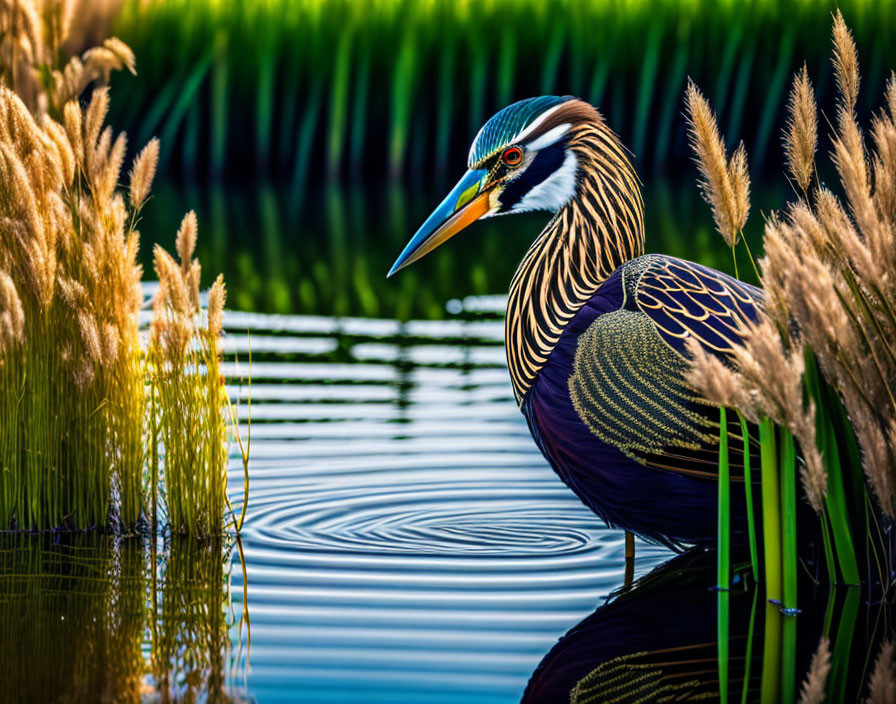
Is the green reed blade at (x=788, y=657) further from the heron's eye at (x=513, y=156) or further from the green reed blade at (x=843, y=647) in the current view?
the heron's eye at (x=513, y=156)

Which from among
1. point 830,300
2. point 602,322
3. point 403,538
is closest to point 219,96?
point 403,538

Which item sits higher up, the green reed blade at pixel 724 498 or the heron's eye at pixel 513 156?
the heron's eye at pixel 513 156

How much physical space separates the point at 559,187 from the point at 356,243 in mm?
6728

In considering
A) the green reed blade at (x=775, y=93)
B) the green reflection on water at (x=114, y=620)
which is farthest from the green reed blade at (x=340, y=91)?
the green reflection on water at (x=114, y=620)

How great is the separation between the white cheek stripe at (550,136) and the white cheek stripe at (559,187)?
59 millimetres

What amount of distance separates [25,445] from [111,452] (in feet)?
0.83

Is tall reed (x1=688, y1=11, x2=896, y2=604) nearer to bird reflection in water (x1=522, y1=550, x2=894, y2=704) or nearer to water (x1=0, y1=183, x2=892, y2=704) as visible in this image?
bird reflection in water (x1=522, y1=550, x2=894, y2=704)

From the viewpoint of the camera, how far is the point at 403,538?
444cm

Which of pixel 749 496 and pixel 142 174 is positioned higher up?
pixel 142 174

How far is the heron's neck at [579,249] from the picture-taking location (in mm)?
4426

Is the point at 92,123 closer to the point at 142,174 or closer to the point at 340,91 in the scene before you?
the point at 142,174

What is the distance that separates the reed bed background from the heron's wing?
9453 millimetres

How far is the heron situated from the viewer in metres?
4.08

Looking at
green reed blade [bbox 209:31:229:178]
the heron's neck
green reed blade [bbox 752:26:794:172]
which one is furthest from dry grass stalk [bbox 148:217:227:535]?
green reed blade [bbox 752:26:794:172]
